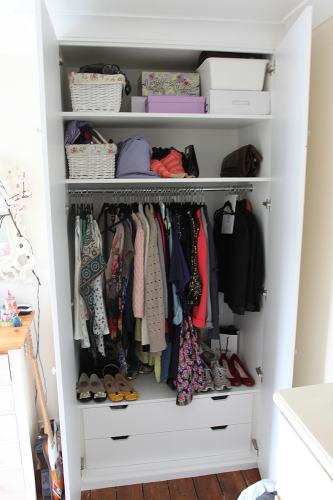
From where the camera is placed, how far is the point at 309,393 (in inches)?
41.6

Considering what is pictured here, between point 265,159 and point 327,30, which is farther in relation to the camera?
point 265,159

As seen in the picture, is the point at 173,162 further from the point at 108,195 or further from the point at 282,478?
the point at 282,478

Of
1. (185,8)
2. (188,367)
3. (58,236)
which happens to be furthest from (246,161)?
(188,367)

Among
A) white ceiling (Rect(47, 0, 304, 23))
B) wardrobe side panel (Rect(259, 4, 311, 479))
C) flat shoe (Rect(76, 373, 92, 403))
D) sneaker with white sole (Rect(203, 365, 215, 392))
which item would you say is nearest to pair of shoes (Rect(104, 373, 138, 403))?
flat shoe (Rect(76, 373, 92, 403))

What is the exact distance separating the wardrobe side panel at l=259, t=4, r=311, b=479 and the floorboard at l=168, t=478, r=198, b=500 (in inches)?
16.3

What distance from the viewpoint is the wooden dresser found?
1704 mm

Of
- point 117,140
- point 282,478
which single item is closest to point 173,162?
point 117,140

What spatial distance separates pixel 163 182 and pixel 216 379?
1.15 m

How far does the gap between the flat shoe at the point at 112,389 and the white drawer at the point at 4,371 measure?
555 mm

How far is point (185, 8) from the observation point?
1631 mm

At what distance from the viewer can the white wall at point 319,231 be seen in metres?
1.65

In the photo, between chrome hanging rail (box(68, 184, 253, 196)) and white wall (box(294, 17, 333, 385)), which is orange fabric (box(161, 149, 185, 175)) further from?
white wall (box(294, 17, 333, 385))

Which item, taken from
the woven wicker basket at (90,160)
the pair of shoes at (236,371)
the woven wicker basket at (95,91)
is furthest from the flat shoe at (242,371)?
the woven wicker basket at (95,91)

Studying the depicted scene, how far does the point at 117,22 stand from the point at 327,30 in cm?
94
